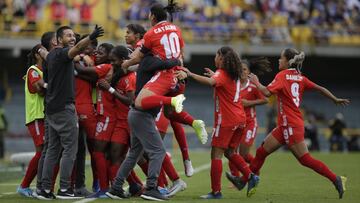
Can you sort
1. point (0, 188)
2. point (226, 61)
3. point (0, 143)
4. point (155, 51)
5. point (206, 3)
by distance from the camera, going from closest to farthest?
point (155, 51)
point (226, 61)
point (0, 188)
point (0, 143)
point (206, 3)

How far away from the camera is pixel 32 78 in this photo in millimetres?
13516

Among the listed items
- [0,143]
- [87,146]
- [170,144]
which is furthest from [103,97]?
[170,144]

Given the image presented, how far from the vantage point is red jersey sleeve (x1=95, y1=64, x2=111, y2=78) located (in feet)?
42.8

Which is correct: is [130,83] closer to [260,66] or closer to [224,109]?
[224,109]

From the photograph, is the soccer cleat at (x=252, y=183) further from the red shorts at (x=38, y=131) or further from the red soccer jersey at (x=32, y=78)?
the red soccer jersey at (x=32, y=78)

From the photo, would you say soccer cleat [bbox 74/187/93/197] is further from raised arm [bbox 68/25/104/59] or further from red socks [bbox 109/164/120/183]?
raised arm [bbox 68/25/104/59]

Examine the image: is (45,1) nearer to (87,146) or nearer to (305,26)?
(305,26)

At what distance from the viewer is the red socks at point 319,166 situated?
523 inches

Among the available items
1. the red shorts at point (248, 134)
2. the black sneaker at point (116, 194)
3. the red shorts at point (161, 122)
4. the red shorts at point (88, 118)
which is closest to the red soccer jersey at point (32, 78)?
the red shorts at point (88, 118)

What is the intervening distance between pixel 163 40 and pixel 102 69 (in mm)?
1383

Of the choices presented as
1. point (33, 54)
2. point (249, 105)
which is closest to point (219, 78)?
point (33, 54)

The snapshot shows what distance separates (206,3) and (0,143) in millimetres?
11675

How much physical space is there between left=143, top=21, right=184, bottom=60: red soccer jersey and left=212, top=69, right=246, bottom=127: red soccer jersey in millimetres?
1023

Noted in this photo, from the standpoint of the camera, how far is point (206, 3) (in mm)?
38344
